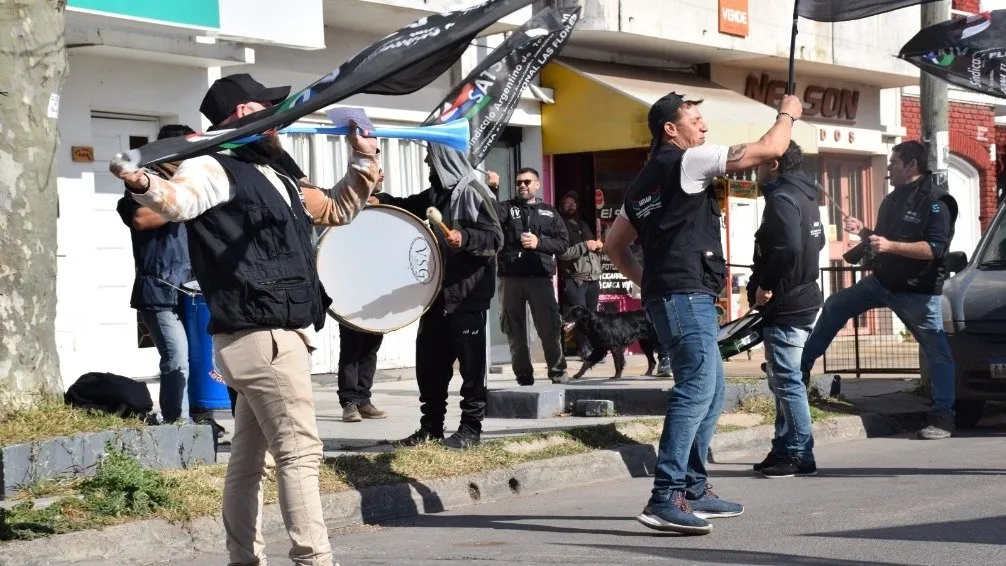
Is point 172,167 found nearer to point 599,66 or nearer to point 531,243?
point 531,243

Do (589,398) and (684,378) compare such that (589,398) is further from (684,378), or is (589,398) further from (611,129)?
(611,129)

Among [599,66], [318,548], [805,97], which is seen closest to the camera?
[318,548]

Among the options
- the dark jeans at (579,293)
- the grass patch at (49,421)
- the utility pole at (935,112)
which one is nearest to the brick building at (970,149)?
the dark jeans at (579,293)

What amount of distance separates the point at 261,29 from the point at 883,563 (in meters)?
8.92

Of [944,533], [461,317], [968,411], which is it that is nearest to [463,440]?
[461,317]

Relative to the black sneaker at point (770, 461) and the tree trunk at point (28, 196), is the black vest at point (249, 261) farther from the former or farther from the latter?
the black sneaker at point (770, 461)

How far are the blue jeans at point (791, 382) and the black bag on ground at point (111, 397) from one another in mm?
3551

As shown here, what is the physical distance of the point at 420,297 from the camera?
28.6ft

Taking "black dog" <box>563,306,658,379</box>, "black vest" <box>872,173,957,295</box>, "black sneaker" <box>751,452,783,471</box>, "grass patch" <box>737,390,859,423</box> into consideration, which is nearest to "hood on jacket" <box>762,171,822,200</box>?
"black sneaker" <box>751,452,783,471</box>

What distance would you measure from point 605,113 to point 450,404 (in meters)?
6.49

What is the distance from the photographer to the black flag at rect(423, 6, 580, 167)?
11.4 metres

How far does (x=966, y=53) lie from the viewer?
11.0 m

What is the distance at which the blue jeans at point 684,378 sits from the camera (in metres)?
6.80

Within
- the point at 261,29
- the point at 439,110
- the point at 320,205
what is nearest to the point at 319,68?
the point at 261,29
